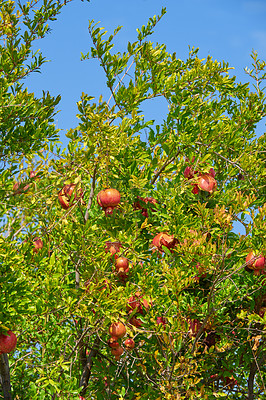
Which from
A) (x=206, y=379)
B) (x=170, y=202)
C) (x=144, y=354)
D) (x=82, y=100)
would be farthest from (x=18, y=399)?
(x=82, y=100)

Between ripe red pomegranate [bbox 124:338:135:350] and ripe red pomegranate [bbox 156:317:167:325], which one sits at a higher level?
ripe red pomegranate [bbox 156:317:167:325]

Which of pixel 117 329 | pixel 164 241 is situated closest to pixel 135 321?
pixel 117 329

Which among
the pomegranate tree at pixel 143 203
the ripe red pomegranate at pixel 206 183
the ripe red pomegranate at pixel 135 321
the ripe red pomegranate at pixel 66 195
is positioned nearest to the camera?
the ripe red pomegranate at pixel 66 195

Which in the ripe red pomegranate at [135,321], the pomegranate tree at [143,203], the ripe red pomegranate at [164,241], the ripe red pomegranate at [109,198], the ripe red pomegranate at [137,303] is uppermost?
the pomegranate tree at [143,203]

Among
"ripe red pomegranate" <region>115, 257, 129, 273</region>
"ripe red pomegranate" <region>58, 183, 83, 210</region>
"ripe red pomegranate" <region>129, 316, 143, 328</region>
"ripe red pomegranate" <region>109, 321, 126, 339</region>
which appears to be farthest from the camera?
"ripe red pomegranate" <region>129, 316, 143, 328</region>

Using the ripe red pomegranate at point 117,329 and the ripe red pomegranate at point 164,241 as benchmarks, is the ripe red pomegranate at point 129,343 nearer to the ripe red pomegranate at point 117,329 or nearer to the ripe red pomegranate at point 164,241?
the ripe red pomegranate at point 117,329

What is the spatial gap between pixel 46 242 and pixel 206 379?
2.38 metres

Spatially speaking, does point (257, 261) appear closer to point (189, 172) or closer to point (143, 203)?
point (189, 172)

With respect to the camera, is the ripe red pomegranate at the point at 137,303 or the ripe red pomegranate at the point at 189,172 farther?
the ripe red pomegranate at the point at 189,172

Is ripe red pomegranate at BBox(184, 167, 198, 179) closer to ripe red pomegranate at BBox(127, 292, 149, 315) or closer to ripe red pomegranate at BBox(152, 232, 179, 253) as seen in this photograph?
ripe red pomegranate at BBox(152, 232, 179, 253)

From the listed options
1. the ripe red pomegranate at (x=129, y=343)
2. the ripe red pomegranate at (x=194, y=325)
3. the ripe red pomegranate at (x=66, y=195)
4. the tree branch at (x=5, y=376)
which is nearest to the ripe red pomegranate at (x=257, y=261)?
the ripe red pomegranate at (x=194, y=325)

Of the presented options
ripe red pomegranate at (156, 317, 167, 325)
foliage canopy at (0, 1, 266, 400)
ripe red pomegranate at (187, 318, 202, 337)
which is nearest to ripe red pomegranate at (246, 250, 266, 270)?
foliage canopy at (0, 1, 266, 400)

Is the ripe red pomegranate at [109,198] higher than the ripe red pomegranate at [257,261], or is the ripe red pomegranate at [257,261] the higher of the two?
the ripe red pomegranate at [109,198]

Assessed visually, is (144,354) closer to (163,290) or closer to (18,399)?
(163,290)
